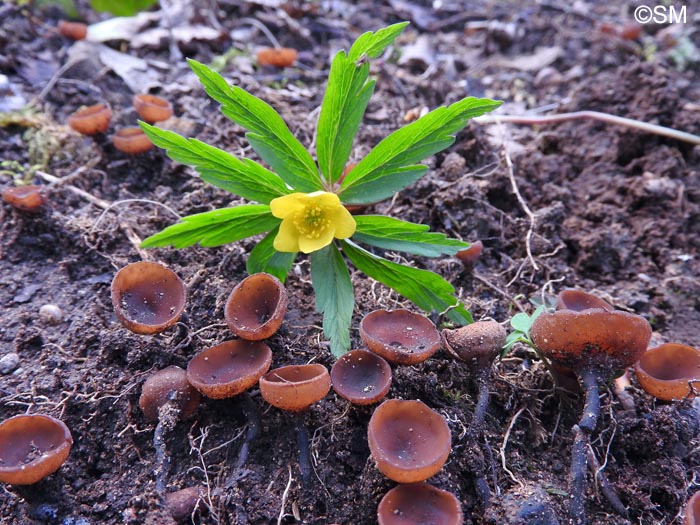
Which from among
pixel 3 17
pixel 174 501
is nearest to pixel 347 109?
pixel 174 501

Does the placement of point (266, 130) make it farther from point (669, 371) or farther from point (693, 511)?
point (693, 511)

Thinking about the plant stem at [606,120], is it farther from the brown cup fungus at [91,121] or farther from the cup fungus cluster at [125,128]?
the brown cup fungus at [91,121]

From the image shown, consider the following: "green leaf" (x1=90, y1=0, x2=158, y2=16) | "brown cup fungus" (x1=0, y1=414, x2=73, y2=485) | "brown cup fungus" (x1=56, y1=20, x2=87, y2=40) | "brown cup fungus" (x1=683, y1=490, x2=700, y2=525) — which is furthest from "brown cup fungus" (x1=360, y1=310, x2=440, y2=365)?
"green leaf" (x1=90, y1=0, x2=158, y2=16)

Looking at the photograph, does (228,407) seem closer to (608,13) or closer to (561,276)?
(561,276)

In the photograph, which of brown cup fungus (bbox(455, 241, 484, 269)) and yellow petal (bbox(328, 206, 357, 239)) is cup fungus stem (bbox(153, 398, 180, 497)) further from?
brown cup fungus (bbox(455, 241, 484, 269))

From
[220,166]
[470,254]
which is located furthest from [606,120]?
[220,166]

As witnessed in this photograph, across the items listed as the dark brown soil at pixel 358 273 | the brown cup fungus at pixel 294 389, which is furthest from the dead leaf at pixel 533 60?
the brown cup fungus at pixel 294 389
